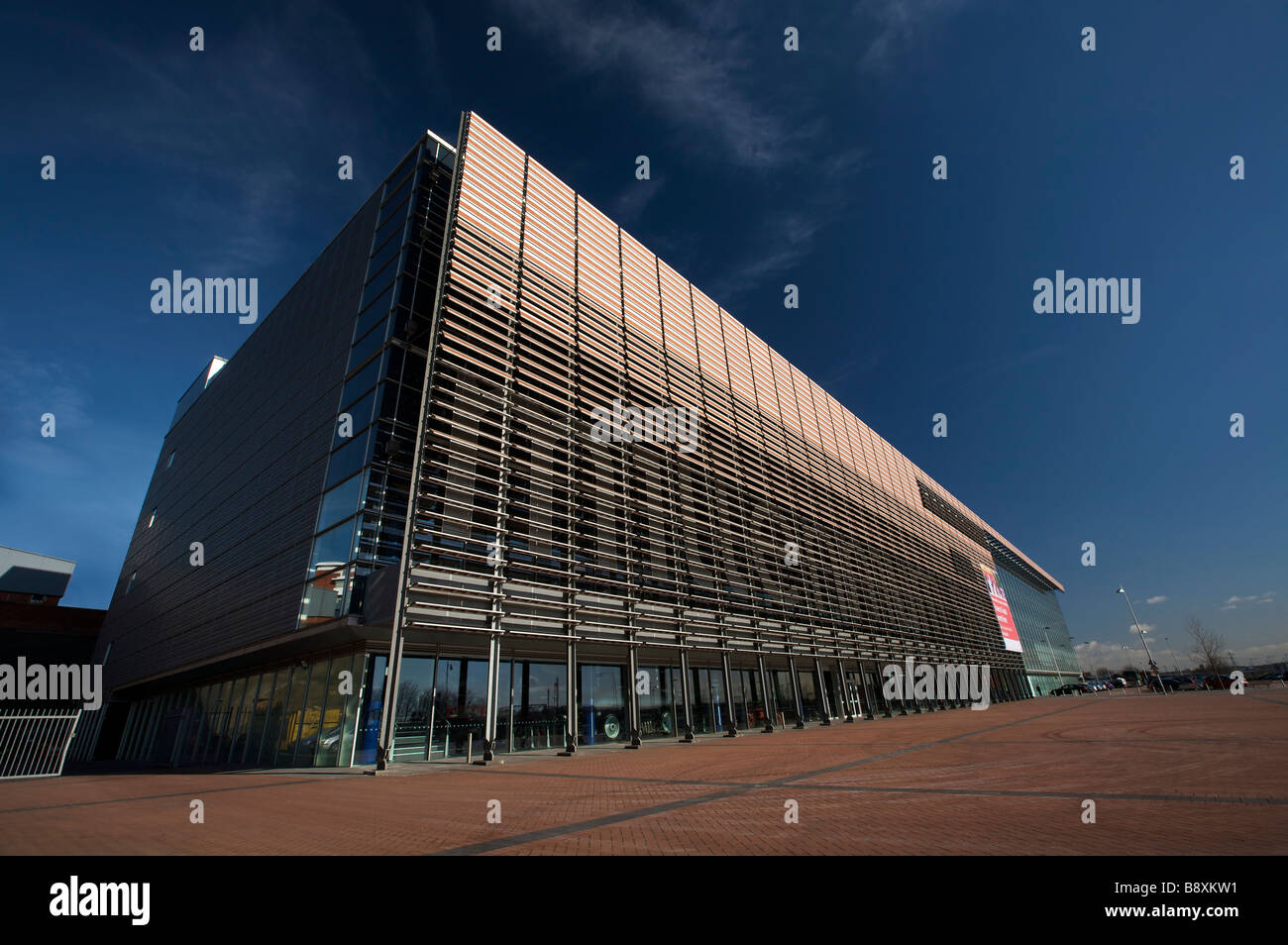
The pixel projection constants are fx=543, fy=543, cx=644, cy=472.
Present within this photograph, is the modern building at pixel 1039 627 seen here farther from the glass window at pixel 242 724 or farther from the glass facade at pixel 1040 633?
the glass window at pixel 242 724

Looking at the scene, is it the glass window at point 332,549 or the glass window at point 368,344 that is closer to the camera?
the glass window at point 332,549

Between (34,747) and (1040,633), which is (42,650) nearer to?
(34,747)

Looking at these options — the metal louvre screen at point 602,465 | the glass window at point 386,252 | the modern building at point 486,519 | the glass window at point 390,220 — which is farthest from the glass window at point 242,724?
the glass window at point 390,220

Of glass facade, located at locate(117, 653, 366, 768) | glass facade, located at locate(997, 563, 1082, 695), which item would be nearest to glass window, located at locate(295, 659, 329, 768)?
glass facade, located at locate(117, 653, 366, 768)

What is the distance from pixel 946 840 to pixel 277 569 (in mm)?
18417

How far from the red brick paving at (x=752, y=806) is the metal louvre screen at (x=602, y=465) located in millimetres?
5172

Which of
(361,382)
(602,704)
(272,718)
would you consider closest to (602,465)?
(361,382)

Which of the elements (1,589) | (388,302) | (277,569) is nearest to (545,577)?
(277,569)

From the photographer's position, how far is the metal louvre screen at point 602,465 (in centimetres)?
1430

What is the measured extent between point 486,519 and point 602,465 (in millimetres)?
4490

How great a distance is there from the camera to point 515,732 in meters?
15.0

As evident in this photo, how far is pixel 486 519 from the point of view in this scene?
591 inches

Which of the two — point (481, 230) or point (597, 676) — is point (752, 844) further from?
point (481, 230)

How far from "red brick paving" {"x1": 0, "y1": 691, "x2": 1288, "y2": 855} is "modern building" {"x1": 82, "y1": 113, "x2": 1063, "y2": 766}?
3967mm
